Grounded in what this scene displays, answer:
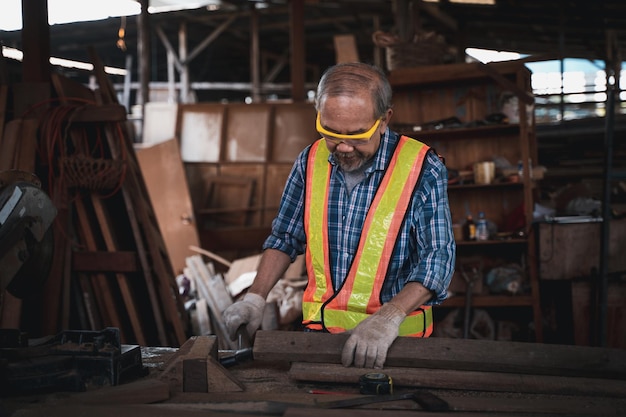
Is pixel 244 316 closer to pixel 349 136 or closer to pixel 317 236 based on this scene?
pixel 317 236

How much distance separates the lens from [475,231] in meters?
5.93

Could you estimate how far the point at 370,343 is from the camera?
220cm

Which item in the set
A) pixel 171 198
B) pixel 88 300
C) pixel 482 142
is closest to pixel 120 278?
pixel 88 300

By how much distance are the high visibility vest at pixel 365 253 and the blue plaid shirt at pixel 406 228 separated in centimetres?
3

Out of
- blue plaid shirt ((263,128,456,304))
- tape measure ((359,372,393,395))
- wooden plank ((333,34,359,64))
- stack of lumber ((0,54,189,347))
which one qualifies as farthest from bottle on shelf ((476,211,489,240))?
tape measure ((359,372,393,395))

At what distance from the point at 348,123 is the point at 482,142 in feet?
13.2

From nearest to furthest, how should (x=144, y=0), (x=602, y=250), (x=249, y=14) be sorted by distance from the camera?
(x=602, y=250) → (x=144, y=0) → (x=249, y=14)

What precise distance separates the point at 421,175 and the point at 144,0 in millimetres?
8736

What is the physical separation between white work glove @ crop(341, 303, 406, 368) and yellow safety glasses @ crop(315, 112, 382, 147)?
69 cm

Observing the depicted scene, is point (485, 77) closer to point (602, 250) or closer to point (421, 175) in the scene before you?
point (602, 250)

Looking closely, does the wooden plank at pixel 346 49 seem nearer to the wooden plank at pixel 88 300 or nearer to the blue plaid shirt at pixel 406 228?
the wooden plank at pixel 88 300

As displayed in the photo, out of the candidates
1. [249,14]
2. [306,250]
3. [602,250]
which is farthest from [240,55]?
[306,250]

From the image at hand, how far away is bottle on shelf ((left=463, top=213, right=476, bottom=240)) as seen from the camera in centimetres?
592

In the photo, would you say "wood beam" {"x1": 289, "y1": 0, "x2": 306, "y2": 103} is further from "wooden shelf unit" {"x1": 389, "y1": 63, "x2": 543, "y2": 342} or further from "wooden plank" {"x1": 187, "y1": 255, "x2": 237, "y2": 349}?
"wooden shelf unit" {"x1": 389, "y1": 63, "x2": 543, "y2": 342}
